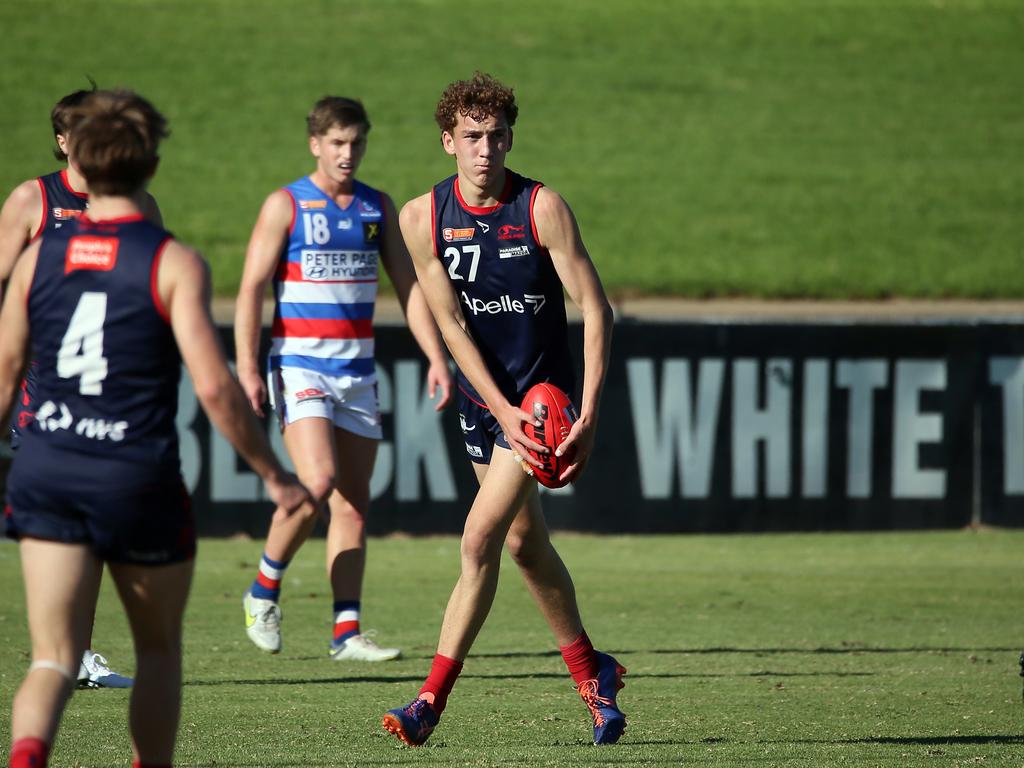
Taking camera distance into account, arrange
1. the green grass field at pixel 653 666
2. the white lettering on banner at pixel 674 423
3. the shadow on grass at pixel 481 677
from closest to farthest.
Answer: the green grass field at pixel 653 666 < the shadow on grass at pixel 481 677 < the white lettering on banner at pixel 674 423

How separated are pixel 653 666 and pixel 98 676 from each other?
2.59 meters

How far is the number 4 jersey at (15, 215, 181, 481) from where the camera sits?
13.2 feet

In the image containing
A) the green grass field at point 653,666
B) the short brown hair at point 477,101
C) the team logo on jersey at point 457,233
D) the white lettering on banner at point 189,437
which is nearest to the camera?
the green grass field at point 653,666

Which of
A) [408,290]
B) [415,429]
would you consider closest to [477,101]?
[408,290]

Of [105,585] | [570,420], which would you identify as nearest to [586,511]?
[105,585]

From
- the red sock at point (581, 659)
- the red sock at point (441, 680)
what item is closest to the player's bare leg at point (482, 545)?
the red sock at point (441, 680)

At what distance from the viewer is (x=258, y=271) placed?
7.48 m

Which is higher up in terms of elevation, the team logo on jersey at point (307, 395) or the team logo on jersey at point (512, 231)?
the team logo on jersey at point (512, 231)

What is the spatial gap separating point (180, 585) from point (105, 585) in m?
6.43

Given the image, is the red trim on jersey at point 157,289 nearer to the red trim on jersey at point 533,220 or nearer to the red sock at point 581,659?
the red trim on jersey at point 533,220

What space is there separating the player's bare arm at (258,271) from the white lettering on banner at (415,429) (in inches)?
209

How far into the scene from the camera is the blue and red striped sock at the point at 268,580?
740 cm

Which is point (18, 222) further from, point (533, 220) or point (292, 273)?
point (533, 220)

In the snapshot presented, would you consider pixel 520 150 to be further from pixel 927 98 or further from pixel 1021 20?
pixel 1021 20
